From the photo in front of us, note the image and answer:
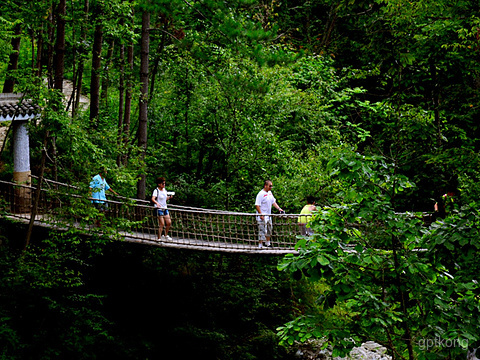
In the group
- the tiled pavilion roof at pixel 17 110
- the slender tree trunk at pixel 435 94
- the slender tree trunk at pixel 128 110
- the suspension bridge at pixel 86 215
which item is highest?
the slender tree trunk at pixel 128 110

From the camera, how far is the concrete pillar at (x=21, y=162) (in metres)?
10.3

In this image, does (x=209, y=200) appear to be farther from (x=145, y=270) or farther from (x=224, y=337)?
(x=224, y=337)

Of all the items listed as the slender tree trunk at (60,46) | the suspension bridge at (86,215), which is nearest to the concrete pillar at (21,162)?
the suspension bridge at (86,215)

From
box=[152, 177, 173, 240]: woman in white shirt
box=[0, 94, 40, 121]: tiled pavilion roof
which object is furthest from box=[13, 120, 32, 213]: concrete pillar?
box=[152, 177, 173, 240]: woman in white shirt

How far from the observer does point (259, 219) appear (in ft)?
34.4

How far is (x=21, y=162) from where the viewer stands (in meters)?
10.5

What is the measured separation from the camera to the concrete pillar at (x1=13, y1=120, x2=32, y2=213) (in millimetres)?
10336

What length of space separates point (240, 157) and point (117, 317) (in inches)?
201

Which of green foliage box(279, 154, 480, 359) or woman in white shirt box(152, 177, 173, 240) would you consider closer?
green foliage box(279, 154, 480, 359)

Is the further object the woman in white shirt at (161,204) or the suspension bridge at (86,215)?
the woman in white shirt at (161,204)

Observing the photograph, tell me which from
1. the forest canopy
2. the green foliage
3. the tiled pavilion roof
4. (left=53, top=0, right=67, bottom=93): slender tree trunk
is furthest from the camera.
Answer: (left=53, top=0, right=67, bottom=93): slender tree trunk

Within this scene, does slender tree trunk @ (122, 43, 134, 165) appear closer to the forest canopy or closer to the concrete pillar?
the forest canopy

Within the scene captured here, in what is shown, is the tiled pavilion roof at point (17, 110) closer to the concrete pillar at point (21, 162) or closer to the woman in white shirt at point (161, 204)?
the concrete pillar at point (21, 162)

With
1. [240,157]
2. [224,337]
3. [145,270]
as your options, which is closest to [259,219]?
[240,157]
